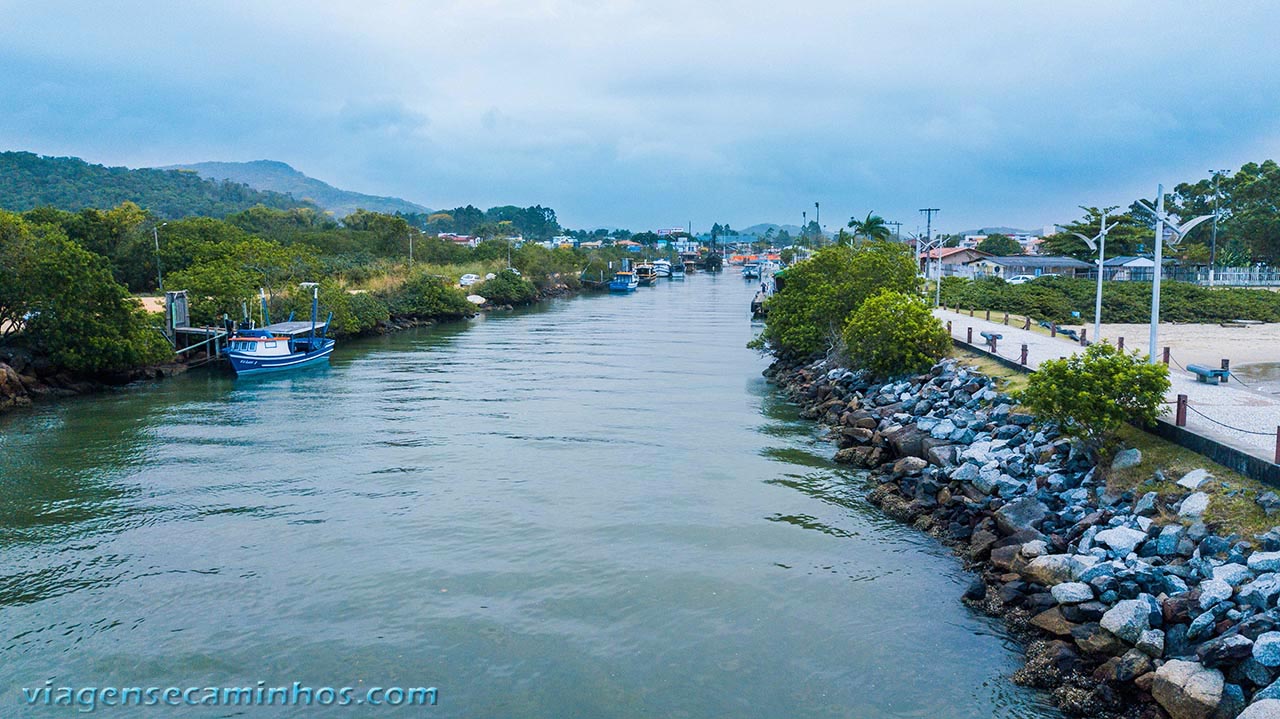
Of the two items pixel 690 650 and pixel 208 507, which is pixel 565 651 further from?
pixel 208 507

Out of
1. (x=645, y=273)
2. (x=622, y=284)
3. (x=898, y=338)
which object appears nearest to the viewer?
(x=898, y=338)

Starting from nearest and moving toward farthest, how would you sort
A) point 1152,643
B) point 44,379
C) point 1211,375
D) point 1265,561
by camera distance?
point 1152,643 → point 1265,561 → point 1211,375 → point 44,379

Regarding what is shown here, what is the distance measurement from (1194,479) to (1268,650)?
5517 millimetres

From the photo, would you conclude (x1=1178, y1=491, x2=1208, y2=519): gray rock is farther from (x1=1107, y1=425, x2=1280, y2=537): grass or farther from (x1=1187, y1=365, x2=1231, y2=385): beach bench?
(x1=1187, y1=365, x2=1231, y2=385): beach bench

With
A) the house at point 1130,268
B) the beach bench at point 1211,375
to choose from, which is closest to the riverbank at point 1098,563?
the beach bench at point 1211,375

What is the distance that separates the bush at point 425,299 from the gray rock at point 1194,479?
206 ft

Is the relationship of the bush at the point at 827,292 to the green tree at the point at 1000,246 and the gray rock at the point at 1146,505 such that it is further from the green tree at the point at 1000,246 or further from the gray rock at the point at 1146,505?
the green tree at the point at 1000,246

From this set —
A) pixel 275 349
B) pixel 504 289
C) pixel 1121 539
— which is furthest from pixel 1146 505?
pixel 504 289

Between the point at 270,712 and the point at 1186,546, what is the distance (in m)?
14.8

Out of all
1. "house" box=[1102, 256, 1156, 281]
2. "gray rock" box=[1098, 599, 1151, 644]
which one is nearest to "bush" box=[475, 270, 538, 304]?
"house" box=[1102, 256, 1156, 281]

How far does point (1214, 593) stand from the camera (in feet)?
40.7

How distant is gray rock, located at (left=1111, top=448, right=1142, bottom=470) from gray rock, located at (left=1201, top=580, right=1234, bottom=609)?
17.3 feet

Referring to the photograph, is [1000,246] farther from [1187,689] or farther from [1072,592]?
[1187,689]

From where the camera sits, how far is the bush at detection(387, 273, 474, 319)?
71.8m
